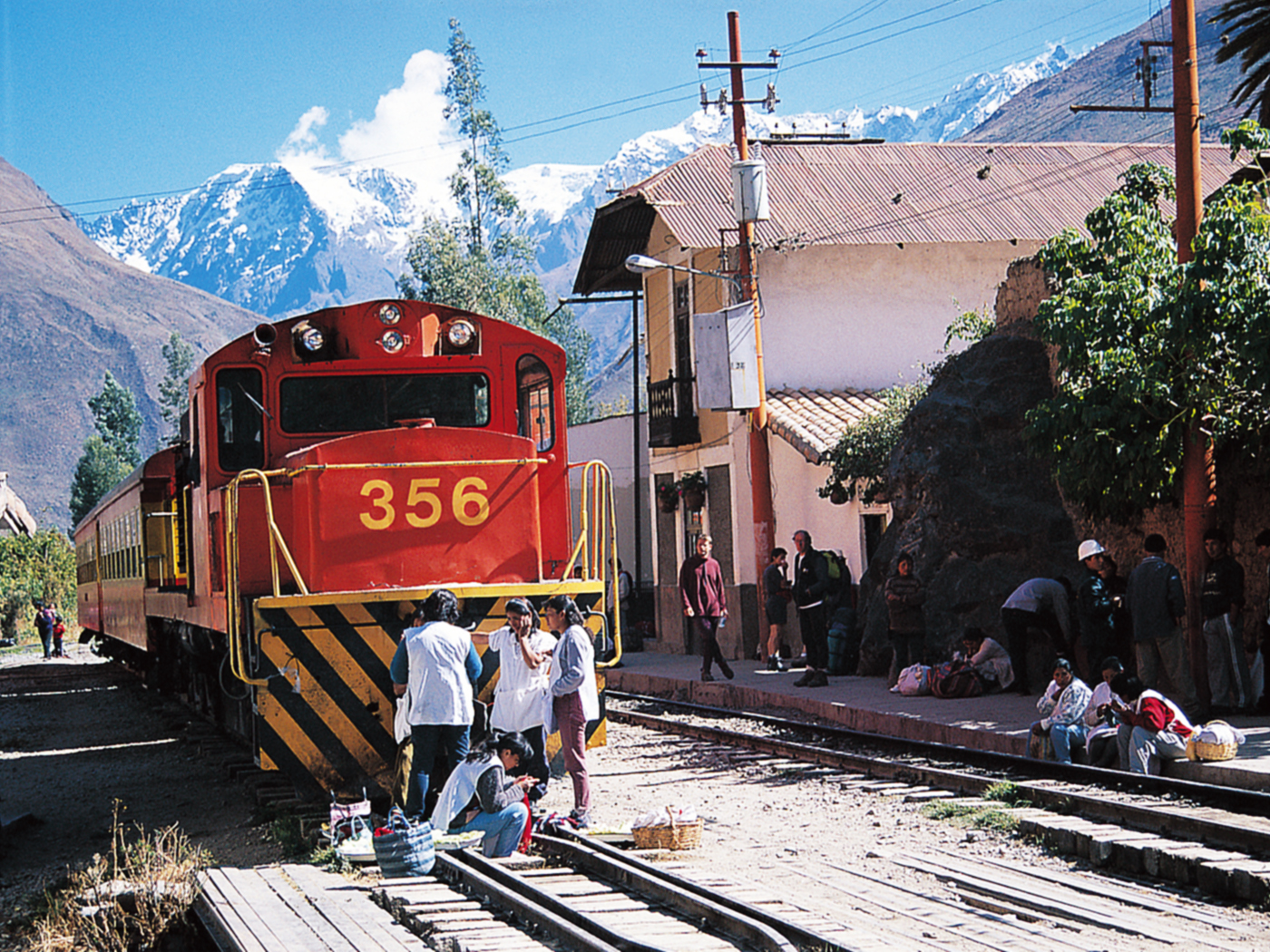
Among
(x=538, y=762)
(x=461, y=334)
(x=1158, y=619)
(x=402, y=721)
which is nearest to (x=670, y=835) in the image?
(x=538, y=762)

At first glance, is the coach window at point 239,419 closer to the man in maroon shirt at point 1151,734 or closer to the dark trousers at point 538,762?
the dark trousers at point 538,762

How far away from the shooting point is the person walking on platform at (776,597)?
1977cm

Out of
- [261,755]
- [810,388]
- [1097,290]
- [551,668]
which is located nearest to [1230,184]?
[1097,290]

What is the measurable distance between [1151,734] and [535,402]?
5.15 m

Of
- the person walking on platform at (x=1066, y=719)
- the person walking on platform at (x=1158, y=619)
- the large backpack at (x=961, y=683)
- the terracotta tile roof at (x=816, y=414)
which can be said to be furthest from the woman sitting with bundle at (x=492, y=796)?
the terracotta tile roof at (x=816, y=414)

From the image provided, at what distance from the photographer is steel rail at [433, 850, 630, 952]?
21.0 feet

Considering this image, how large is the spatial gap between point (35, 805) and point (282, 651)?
433 cm

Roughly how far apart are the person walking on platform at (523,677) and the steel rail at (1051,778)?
3297 millimetres

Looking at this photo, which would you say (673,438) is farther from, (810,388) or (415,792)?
(415,792)

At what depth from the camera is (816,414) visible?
2391 centimetres

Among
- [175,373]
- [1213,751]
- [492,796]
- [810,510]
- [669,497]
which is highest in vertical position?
[175,373]

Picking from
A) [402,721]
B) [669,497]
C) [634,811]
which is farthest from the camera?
[669,497]

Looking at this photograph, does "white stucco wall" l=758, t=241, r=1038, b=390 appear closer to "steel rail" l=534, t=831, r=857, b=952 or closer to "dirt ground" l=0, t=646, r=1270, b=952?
"dirt ground" l=0, t=646, r=1270, b=952

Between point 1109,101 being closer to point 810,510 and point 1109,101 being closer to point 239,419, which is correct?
point 810,510
